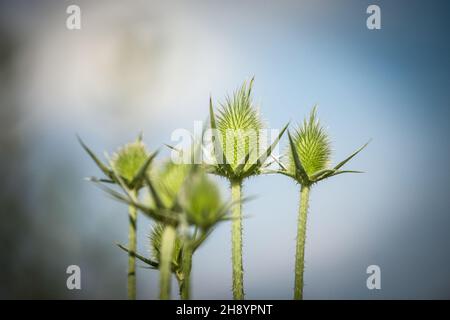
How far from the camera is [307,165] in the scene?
284cm

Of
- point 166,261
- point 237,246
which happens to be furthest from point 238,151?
point 166,261

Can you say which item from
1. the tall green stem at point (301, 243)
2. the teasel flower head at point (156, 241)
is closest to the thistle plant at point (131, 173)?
the teasel flower head at point (156, 241)

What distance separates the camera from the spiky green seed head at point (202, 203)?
1.46 meters

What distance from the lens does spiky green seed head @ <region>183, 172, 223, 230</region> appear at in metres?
1.46

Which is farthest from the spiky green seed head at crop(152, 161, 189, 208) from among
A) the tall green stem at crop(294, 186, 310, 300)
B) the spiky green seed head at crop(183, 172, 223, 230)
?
the tall green stem at crop(294, 186, 310, 300)

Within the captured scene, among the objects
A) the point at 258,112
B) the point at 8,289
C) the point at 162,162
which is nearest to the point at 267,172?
the point at 258,112

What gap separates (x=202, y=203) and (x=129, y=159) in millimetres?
480

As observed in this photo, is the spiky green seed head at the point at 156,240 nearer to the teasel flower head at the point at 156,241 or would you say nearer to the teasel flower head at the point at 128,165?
the teasel flower head at the point at 156,241

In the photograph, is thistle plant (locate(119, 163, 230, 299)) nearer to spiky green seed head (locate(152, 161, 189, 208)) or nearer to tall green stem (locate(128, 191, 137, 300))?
spiky green seed head (locate(152, 161, 189, 208))

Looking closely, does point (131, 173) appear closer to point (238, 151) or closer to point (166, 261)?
point (166, 261)

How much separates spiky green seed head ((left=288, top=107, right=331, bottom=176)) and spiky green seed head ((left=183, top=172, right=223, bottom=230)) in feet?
4.37

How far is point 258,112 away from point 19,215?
6942 mm

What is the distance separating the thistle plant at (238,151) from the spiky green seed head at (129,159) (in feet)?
1.42

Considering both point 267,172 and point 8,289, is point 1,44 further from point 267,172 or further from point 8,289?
point 267,172
